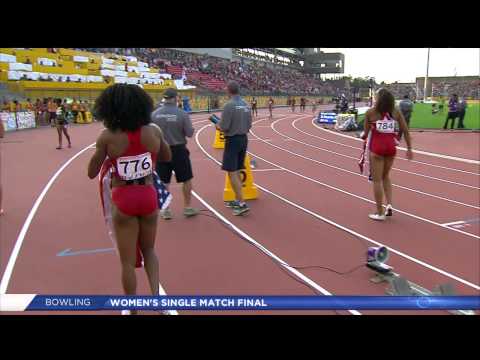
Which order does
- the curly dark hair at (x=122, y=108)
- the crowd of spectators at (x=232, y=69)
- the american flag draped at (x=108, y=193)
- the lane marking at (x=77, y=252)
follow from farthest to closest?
the crowd of spectators at (x=232, y=69)
the lane marking at (x=77, y=252)
the american flag draped at (x=108, y=193)
the curly dark hair at (x=122, y=108)

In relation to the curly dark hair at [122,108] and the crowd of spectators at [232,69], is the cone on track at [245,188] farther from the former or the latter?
the crowd of spectators at [232,69]

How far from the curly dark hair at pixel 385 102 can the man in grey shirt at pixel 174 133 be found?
278cm

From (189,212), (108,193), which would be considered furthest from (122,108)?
(189,212)

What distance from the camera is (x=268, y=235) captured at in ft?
17.6

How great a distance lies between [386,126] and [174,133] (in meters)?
3.12

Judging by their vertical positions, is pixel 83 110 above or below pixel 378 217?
above

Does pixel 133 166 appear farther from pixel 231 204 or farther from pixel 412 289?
pixel 231 204

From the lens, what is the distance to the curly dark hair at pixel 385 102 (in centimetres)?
569

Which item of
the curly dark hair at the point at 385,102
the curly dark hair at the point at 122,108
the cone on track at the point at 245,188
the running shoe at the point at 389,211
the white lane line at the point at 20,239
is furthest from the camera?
the cone on track at the point at 245,188

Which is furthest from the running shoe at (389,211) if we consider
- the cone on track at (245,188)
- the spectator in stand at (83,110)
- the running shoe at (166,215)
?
the spectator in stand at (83,110)

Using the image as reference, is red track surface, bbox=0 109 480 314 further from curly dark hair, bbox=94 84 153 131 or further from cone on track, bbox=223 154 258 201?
curly dark hair, bbox=94 84 153 131

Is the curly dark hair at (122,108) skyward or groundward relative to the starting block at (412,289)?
skyward

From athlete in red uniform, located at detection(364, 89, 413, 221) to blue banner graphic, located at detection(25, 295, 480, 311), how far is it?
324cm

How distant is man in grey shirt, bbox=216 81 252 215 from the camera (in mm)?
6137
